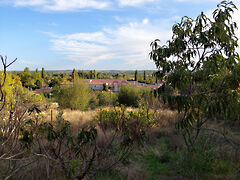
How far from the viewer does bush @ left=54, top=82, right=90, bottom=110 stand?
45.0 ft

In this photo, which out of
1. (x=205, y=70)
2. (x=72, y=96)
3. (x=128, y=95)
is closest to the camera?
(x=205, y=70)

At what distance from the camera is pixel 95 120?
26.0 ft

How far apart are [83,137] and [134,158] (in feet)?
7.59

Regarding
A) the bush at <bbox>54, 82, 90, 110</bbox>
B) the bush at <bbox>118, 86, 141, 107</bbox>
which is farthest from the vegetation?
the bush at <bbox>118, 86, 141, 107</bbox>

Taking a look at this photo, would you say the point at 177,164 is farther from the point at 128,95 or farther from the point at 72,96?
the point at 128,95

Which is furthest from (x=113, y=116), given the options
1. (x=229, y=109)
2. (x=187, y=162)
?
(x=229, y=109)

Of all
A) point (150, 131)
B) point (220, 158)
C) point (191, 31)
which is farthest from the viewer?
point (150, 131)

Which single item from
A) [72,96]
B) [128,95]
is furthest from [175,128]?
[128,95]

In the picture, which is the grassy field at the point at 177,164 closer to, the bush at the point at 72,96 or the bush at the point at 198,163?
the bush at the point at 198,163

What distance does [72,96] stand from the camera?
1377cm

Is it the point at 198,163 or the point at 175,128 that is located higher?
the point at 175,128

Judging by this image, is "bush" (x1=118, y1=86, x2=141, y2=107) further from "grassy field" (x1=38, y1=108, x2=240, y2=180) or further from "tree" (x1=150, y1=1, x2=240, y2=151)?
"tree" (x1=150, y1=1, x2=240, y2=151)

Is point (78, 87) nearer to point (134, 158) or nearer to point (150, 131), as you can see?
point (150, 131)

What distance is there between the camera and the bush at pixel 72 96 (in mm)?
13711
